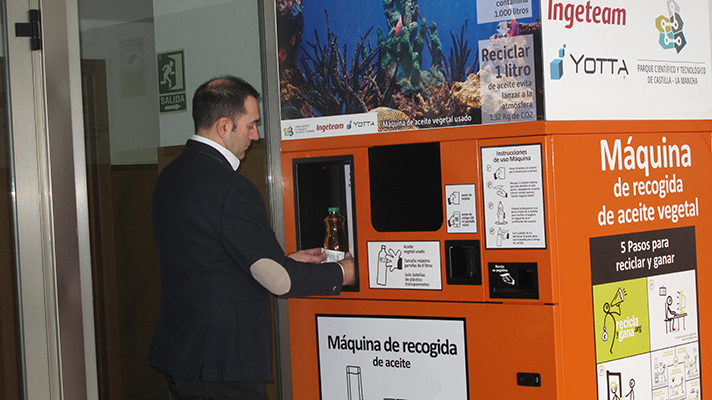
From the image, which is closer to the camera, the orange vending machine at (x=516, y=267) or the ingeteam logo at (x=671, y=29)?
the orange vending machine at (x=516, y=267)

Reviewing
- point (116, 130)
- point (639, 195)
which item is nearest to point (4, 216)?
point (116, 130)

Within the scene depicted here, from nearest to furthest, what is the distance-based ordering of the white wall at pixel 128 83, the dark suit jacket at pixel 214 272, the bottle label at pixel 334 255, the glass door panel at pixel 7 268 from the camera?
the dark suit jacket at pixel 214 272
the bottle label at pixel 334 255
the glass door panel at pixel 7 268
the white wall at pixel 128 83

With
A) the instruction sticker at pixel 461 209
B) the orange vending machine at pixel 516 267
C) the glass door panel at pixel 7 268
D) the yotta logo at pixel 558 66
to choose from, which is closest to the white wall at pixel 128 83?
the glass door panel at pixel 7 268

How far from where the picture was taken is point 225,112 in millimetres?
2459

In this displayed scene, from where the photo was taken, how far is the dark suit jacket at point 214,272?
7.48ft

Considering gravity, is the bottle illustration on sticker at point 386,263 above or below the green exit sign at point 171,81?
below

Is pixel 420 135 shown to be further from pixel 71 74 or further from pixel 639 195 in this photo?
pixel 71 74

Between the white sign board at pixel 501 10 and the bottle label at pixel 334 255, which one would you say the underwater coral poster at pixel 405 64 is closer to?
the white sign board at pixel 501 10

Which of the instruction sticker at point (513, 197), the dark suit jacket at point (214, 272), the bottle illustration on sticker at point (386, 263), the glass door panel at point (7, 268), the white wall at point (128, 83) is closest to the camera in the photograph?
the instruction sticker at point (513, 197)

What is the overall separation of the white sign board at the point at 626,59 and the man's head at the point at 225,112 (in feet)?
3.55

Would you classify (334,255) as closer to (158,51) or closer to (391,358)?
(391,358)

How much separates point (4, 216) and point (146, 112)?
778mm

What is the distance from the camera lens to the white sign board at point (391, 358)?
2.34 metres

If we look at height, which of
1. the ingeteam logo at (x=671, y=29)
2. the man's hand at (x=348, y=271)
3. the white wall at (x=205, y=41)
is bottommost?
the man's hand at (x=348, y=271)
